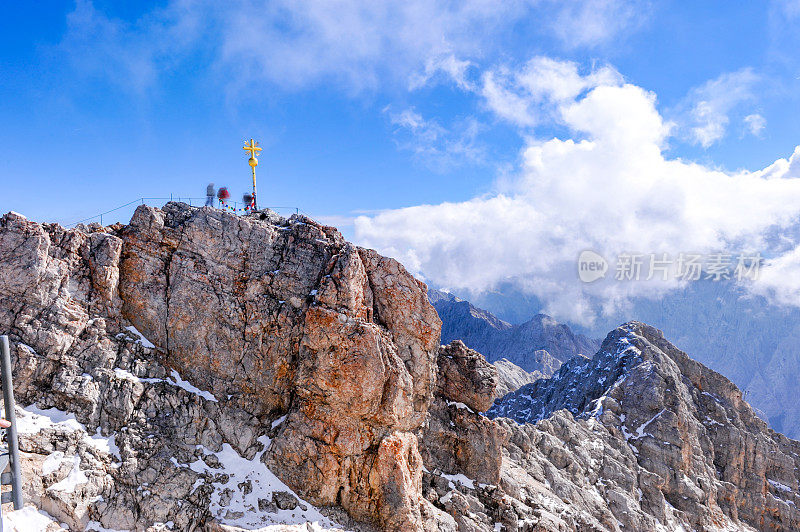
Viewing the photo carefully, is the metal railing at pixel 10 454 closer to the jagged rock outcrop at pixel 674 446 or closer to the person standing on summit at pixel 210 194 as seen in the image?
the person standing on summit at pixel 210 194

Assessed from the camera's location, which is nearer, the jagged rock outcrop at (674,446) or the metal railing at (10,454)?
the metal railing at (10,454)

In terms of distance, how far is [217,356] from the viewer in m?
45.7

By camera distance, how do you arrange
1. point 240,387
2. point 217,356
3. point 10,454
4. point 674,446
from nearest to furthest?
1. point 10,454
2. point 217,356
3. point 240,387
4. point 674,446

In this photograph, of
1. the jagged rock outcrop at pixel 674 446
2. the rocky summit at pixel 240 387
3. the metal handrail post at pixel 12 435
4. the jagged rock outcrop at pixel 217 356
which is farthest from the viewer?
the jagged rock outcrop at pixel 674 446

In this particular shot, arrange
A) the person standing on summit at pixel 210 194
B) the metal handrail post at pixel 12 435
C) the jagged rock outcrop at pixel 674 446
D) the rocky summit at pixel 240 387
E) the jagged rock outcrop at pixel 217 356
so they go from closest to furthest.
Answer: the metal handrail post at pixel 12 435 < the rocky summit at pixel 240 387 < the jagged rock outcrop at pixel 217 356 < the person standing on summit at pixel 210 194 < the jagged rock outcrop at pixel 674 446

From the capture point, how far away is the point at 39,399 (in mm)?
37406

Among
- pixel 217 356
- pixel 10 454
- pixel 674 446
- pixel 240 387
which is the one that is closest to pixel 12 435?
pixel 10 454

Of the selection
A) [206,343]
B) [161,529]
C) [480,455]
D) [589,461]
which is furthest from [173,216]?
[589,461]

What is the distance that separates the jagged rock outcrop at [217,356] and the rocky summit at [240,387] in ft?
0.49

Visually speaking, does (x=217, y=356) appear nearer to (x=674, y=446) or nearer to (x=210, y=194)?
(x=210, y=194)

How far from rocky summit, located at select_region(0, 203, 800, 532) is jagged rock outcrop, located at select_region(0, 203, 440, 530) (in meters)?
0.15

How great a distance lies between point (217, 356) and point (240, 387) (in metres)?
4.05

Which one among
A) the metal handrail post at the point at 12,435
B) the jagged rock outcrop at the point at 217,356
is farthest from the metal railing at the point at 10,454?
the jagged rock outcrop at the point at 217,356

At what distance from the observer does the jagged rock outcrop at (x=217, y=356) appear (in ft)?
126
